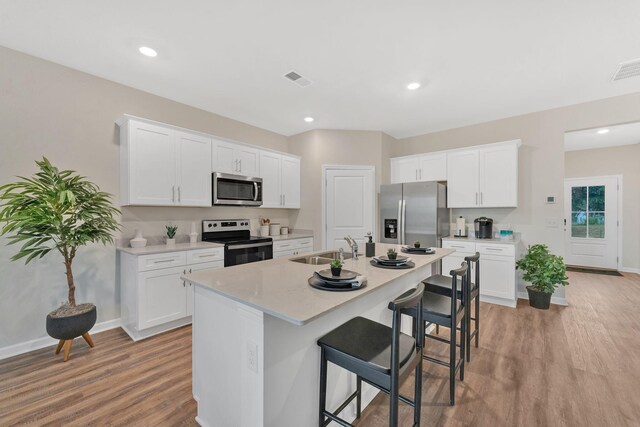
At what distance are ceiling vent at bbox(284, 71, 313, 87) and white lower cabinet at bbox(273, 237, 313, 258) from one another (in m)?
2.17

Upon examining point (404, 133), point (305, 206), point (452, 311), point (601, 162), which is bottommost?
point (452, 311)

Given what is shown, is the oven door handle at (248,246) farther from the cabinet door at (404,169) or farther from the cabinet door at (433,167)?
the cabinet door at (433,167)

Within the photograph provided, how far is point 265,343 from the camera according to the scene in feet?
3.93

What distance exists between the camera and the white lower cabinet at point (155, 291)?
271cm

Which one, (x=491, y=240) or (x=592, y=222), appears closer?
(x=491, y=240)

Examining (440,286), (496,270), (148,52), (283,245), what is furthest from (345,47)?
(496,270)

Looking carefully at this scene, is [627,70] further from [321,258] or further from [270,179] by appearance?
[270,179]

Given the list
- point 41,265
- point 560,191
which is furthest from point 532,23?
point 41,265

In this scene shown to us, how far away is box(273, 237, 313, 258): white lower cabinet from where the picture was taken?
4043 mm

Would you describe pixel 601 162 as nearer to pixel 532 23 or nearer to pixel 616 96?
pixel 616 96

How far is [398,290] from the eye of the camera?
2145mm

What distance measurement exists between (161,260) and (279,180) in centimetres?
224

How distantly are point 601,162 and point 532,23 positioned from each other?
5727 mm

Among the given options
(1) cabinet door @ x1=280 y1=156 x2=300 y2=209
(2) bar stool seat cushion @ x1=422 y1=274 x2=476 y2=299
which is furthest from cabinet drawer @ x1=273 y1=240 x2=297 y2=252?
(2) bar stool seat cushion @ x1=422 y1=274 x2=476 y2=299
